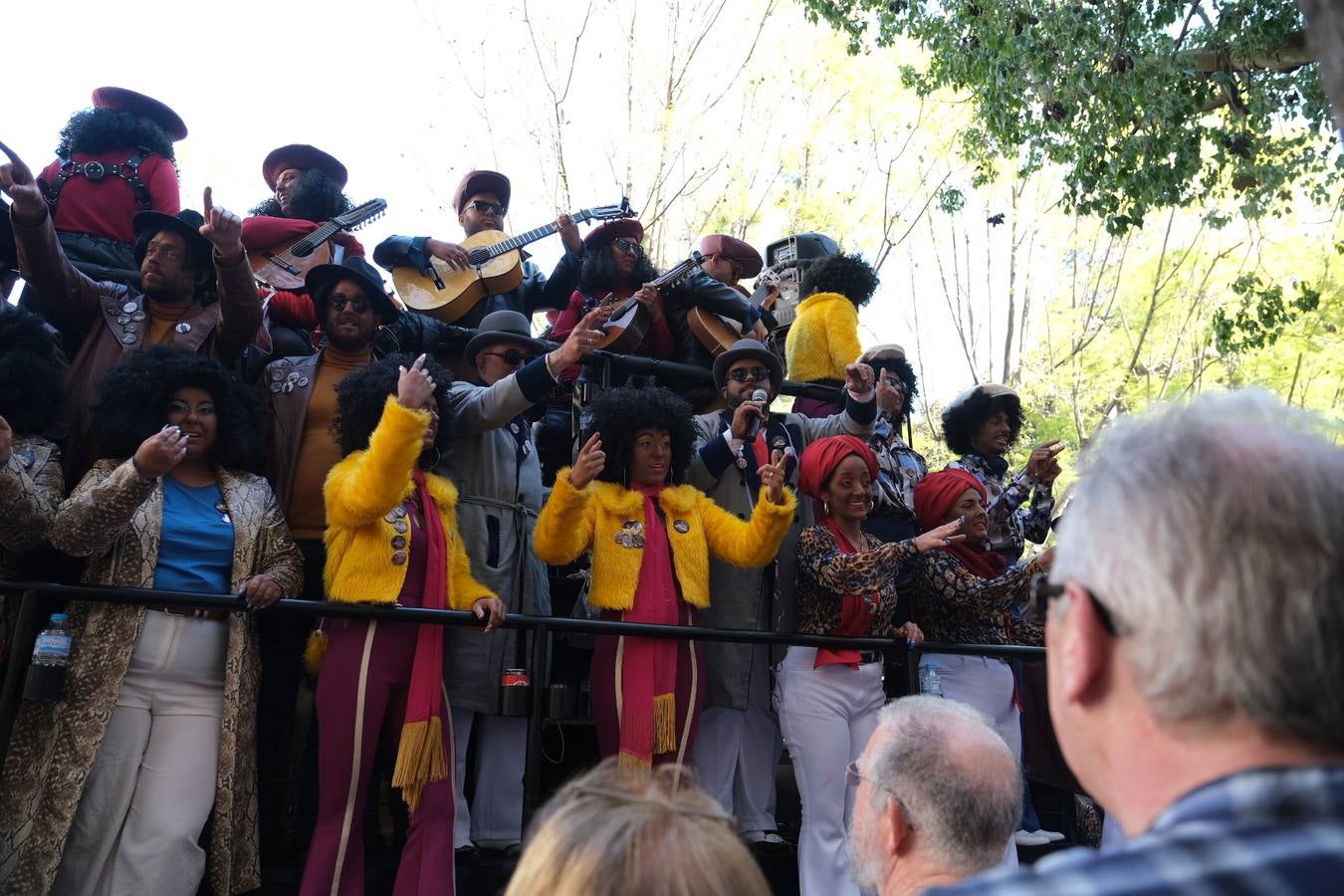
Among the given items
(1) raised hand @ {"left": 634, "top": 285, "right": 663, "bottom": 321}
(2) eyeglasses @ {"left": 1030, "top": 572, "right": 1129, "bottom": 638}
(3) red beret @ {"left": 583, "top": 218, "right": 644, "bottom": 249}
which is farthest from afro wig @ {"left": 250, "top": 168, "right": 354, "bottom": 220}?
(2) eyeglasses @ {"left": 1030, "top": 572, "right": 1129, "bottom": 638}

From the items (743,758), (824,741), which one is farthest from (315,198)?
(824,741)

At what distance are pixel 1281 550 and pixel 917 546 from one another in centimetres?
355

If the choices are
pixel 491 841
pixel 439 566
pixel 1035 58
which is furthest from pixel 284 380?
pixel 1035 58

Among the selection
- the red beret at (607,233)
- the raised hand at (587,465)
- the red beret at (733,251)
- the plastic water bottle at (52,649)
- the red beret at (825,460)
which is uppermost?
the red beret at (733,251)

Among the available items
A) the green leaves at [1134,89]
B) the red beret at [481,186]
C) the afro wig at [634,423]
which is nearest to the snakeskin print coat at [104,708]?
the afro wig at [634,423]

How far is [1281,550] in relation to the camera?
3.40ft

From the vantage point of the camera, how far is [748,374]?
18.8 ft

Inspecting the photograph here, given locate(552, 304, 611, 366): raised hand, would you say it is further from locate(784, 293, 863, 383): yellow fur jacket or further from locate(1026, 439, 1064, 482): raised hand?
locate(1026, 439, 1064, 482): raised hand

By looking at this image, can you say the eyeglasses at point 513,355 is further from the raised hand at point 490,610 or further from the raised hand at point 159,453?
the raised hand at point 159,453

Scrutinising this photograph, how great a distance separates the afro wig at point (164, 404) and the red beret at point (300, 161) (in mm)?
2471

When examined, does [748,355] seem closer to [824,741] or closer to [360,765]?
[824,741]

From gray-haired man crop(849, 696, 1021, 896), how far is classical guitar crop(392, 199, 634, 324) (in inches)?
172

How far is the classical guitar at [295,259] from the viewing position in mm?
6016

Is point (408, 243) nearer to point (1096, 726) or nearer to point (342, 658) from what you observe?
point (342, 658)
